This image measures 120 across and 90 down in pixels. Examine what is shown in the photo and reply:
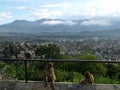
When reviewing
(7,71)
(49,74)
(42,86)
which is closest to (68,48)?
(7,71)

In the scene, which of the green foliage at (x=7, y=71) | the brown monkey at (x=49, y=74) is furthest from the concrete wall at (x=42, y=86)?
the green foliage at (x=7, y=71)

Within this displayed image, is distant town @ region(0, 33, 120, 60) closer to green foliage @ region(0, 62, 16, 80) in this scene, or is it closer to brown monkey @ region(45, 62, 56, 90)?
green foliage @ region(0, 62, 16, 80)

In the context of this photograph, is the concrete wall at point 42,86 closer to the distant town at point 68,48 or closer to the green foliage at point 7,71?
the green foliage at point 7,71

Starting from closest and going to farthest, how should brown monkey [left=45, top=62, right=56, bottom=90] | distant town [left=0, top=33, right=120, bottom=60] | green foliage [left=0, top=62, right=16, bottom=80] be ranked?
brown monkey [left=45, top=62, right=56, bottom=90]
green foliage [left=0, top=62, right=16, bottom=80]
distant town [left=0, top=33, right=120, bottom=60]

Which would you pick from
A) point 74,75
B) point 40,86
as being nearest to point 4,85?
point 40,86

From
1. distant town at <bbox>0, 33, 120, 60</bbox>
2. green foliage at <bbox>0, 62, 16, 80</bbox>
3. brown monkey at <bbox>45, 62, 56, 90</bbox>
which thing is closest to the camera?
brown monkey at <bbox>45, 62, 56, 90</bbox>

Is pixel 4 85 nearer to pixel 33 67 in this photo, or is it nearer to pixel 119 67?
pixel 33 67

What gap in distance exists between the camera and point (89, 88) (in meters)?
8.80

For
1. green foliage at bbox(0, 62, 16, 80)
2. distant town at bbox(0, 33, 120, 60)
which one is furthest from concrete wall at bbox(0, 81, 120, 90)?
distant town at bbox(0, 33, 120, 60)

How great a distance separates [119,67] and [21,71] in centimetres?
736

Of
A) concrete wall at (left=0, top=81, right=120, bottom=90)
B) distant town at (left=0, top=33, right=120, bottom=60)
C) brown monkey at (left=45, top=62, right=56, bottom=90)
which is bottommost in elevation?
distant town at (left=0, top=33, right=120, bottom=60)

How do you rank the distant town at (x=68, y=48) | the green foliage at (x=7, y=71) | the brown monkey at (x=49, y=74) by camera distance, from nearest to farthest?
the brown monkey at (x=49, y=74) < the green foliage at (x=7, y=71) < the distant town at (x=68, y=48)

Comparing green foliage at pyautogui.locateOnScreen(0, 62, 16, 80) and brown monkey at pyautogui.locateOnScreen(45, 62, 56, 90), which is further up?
brown monkey at pyautogui.locateOnScreen(45, 62, 56, 90)

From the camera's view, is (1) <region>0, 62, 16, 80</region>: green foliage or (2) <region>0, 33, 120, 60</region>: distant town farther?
(2) <region>0, 33, 120, 60</region>: distant town
